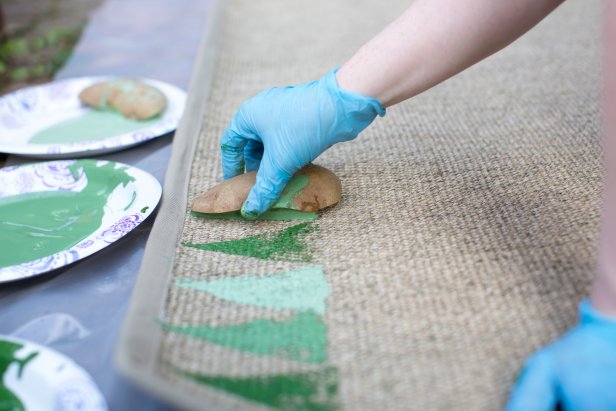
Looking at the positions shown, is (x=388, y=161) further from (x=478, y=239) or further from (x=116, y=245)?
(x=116, y=245)

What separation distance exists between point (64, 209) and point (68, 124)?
15.1 inches

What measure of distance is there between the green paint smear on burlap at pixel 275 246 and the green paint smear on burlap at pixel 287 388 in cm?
21

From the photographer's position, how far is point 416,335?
664mm

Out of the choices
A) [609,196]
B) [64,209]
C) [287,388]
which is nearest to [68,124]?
[64,209]

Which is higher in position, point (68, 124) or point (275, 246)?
point (275, 246)

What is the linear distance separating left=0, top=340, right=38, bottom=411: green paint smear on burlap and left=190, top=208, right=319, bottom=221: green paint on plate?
1.03ft

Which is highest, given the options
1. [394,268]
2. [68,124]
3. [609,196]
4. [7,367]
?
[609,196]

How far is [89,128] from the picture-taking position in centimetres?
128

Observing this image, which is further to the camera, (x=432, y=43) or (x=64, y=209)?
(x=64, y=209)

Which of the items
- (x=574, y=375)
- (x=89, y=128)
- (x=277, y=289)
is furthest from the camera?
(x=89, y=128)

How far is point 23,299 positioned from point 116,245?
0.15m

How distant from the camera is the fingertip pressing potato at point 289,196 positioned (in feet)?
2.91

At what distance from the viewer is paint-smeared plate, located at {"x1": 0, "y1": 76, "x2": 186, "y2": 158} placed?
1.13 metres

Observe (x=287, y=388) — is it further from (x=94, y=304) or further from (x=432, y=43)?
(x=432, y=43)
